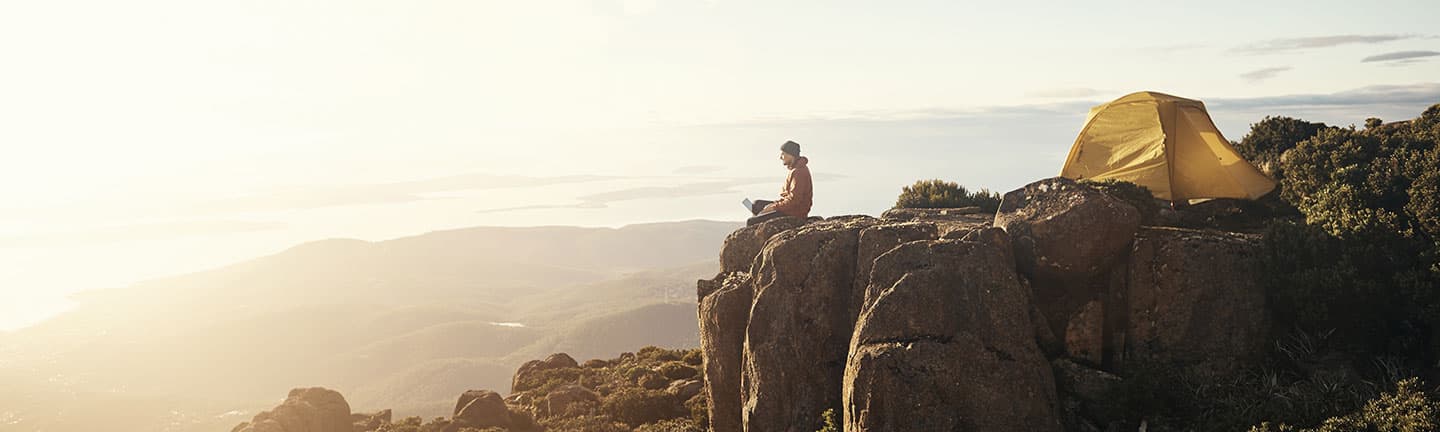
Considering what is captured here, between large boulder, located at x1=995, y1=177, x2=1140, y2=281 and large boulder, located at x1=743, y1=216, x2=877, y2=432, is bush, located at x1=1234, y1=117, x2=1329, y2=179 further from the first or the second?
large boulder, located at x1=743, y1=216, x2=877, y2=432

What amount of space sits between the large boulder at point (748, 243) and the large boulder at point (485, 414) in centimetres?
1320

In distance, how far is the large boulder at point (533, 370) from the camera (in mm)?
41656

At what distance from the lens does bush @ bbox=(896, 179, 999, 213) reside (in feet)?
100

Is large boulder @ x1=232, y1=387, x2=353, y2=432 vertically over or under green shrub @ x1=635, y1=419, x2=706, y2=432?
under

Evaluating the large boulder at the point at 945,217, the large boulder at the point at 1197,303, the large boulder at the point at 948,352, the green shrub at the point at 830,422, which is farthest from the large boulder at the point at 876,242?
the large boulder at the point at 1197,303

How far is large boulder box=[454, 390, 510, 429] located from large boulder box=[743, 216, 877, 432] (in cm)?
1630

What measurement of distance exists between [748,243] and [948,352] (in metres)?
9.49

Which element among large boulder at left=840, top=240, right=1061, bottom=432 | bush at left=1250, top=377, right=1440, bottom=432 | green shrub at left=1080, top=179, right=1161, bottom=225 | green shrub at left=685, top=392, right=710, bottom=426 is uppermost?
green shrub at left=1080, top=179, right=1161, bottom=225

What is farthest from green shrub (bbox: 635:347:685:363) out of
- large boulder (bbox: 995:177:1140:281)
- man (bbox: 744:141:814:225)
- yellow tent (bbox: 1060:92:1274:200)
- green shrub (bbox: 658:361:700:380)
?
large boulder (bbox: 995:177:1140:281)

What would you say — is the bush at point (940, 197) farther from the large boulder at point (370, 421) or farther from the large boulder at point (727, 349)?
the large boulder at point (370, 421)

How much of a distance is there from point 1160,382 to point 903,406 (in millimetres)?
5372

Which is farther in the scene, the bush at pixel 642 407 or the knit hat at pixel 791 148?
the bush at pixel 642 407

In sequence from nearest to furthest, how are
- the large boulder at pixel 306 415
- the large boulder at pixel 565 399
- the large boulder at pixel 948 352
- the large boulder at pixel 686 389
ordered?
1. the large boulder at pixel 948 352
2. the large boulder at pixel 686 389
3. the large boulder at pixel 565 399
4. the large boulder at pixel 306 415

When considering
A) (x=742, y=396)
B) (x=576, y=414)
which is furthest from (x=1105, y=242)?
(x=576, y=414)
